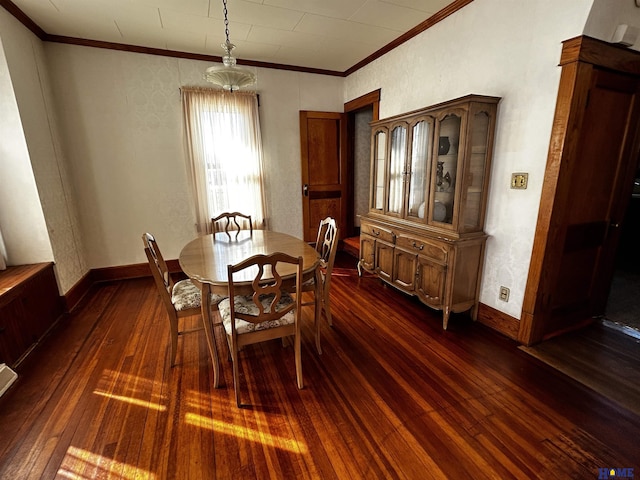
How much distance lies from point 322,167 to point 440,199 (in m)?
2.35

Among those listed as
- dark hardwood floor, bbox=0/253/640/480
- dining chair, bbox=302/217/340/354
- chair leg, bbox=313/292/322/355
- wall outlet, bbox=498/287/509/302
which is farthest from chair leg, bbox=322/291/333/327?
wall outlet, bbox=498/287/509/302

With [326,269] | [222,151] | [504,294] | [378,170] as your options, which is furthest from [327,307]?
[222,151]

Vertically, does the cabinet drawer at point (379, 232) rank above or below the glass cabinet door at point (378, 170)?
below

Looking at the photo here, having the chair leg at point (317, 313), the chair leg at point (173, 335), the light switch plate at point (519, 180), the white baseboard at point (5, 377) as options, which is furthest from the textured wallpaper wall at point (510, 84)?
the white baseboard at point (5, 377)

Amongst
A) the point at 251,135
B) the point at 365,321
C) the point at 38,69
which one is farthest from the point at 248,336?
the point at 38,69

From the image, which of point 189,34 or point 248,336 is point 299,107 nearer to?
point 189,34

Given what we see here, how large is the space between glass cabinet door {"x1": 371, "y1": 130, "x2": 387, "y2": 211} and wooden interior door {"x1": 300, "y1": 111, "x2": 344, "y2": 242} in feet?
4.14

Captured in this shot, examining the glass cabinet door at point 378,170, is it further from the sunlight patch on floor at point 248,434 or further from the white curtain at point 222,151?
the sunlight patch on floor at point 248,434

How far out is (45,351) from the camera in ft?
7.77

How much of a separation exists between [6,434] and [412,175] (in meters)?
3.42

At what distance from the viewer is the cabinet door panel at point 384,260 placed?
3.16 metres

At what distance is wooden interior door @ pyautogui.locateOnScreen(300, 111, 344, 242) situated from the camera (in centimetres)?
444

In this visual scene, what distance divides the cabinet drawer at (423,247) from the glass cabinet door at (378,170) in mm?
596

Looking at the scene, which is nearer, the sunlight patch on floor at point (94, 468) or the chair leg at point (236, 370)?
the sunlight patch on floor at point (94, 468)
